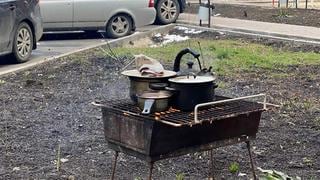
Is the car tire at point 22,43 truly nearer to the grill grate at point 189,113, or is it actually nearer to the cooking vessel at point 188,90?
the grill grate at point 189,113

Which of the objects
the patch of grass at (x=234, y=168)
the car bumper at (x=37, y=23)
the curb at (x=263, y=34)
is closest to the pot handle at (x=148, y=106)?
the patch of grass at (x=234, y=168)

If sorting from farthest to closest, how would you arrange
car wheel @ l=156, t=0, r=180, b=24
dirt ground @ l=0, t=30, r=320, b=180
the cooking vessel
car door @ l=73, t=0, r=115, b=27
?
1. car wheel @ l=156, t=0, r=180, b=24
2. car door @ l=73, t=0, r=115, b=27
3. dirt ground @ l=0, t=30, r=320, b=180
4. the cooking vessel

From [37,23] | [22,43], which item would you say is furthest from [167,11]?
[22,43]

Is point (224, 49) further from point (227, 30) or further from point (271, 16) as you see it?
point (271, 16)

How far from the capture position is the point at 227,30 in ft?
53.1

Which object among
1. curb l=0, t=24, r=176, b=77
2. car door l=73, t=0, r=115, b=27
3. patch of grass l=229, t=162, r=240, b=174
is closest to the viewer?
patch of grass l=229, t=162, r=240, b=174

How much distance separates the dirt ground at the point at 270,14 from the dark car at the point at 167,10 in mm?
1996

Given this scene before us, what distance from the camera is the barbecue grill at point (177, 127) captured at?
4.81 m

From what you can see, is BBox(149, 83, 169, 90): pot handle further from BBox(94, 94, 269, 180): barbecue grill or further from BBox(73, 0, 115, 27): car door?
BBox(73, 0, 115, 27): car door

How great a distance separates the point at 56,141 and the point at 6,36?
17.7 feet

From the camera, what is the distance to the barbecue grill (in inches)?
189

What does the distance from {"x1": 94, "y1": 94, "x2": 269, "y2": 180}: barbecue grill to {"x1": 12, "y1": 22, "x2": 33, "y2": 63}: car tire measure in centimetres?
746

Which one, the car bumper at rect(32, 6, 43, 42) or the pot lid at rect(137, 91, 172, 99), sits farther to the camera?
the car bumper at rect(32, 6, 43, 42)

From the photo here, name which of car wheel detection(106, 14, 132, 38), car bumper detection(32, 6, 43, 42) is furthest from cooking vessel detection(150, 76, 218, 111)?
car wheel detection(106, 14, 132, 38)
